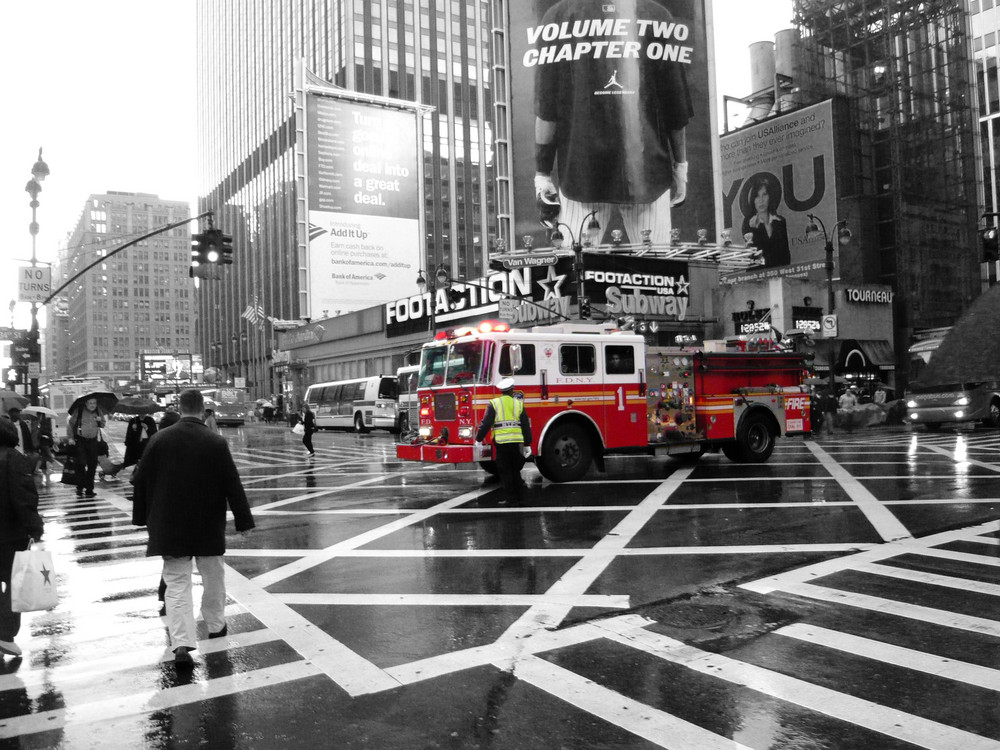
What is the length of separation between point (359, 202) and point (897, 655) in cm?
4925

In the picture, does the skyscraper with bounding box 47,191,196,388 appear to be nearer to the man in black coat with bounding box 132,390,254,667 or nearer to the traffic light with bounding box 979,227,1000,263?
the traffic light with bounding box 979,227,1000,263

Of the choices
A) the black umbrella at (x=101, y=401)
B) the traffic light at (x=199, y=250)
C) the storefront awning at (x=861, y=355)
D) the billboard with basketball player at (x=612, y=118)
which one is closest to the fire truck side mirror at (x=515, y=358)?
the black umbrella at (x=101, y=401)

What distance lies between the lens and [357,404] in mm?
44250

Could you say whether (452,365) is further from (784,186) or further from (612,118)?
(784,186)

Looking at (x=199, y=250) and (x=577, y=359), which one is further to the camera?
(x=199, y=250)

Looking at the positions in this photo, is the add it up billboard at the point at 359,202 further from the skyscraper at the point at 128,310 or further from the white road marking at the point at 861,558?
the skyscraper at the point at 128,310

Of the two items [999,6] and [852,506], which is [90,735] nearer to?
[852,506]

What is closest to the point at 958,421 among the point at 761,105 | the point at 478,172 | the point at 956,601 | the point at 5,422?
the point at 956,601

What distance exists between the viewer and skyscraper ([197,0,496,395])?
88.7 meters

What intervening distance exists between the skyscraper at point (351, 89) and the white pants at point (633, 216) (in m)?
46.1

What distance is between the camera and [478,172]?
326ft

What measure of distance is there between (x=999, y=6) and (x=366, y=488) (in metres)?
86.3

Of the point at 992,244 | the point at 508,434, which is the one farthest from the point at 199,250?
the point at 992,244

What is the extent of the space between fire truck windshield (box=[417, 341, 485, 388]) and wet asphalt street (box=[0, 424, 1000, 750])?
11.7 feet
